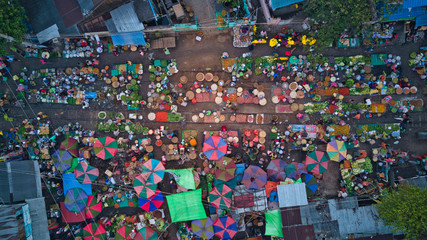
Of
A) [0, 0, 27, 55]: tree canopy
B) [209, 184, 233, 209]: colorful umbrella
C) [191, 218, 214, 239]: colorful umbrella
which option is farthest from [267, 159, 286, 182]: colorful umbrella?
[0, 0, 27, 55]: tree canopy

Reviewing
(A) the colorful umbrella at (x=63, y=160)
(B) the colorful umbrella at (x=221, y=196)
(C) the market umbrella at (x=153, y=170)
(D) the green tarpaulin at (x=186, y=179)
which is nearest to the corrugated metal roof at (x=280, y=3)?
(D) the green tarpaulin at (x=186, y=179)

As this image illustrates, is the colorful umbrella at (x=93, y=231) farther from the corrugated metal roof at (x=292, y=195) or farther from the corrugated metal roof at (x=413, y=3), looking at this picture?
the corrugated metal roof at (x=413, y=3)

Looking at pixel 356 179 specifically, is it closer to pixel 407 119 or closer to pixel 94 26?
pixel 407 119

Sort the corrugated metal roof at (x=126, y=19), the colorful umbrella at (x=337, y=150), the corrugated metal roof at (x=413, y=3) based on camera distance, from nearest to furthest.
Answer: the corrugated metal roof at (x=413, y=3) < the corrugated metal roof at (x=126, y=19) < the colorful umbrella at (x=337, y=150)

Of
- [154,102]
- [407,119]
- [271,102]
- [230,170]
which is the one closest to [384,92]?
[407,119]

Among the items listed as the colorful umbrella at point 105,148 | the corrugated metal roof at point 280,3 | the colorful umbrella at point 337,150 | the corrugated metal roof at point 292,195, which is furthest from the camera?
the colorful umbrella at point 337,150
